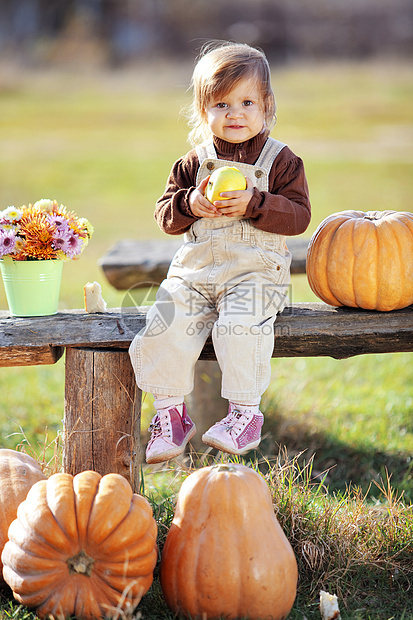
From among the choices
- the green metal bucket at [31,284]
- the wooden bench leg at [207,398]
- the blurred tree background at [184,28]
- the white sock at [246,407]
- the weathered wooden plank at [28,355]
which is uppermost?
the blurred tree background at [184,28]

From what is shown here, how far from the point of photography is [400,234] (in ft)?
9.52

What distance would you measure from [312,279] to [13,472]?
1.56 metres

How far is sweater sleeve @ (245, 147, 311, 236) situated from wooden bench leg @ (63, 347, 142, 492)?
0.83 m

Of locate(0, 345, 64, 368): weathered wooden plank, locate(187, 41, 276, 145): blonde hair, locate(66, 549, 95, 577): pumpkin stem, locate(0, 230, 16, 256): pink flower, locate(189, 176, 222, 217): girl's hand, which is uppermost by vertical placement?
locate(187, 41, 276, 145): blonde hair

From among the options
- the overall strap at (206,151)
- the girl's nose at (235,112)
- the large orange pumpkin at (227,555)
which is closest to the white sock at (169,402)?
the large orange pumpkin at (227,555)

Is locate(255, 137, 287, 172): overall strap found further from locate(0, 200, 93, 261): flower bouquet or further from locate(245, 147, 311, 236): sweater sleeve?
locate(0, 200, 93, 261): flower bouquet

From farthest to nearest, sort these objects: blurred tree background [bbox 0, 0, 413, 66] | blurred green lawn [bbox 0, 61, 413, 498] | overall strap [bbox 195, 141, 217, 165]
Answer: blurred tree background [bbox 0, 0, 413, 66] < blurred green lawn [bbox 0, 61, 413, 498] < overall strap [bbox 195, 141, 217, 165]

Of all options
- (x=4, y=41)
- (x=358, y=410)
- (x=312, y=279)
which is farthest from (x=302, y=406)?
(x=4, y=41)

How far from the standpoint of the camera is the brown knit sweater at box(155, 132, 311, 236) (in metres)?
2.76

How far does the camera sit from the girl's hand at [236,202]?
2.70m

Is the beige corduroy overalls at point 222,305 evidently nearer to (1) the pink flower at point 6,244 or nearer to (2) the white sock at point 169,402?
(2) the white sock at point 169,402

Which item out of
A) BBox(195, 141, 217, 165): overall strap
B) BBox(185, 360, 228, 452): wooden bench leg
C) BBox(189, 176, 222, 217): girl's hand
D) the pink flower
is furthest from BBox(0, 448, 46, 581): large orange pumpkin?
BBox(185, 360, 228, 452): wooden bench leg

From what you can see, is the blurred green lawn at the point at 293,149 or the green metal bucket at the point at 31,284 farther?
the blurred green lawn at the point at 293,149

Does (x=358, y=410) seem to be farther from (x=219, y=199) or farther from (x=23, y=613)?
(x=23, y=613)
